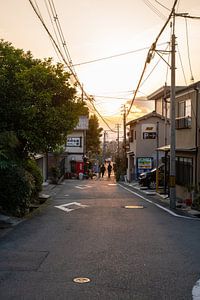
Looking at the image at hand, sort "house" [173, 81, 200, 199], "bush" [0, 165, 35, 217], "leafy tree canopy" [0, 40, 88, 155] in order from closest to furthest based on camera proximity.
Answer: "bush" [0, 165, 35, 217] < "leafy tree canopy" [0, 40, 88, 155] < "house" [173, 81, 200, 199]

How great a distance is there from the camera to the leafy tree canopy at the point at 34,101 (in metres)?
16.9

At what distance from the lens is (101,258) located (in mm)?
9031

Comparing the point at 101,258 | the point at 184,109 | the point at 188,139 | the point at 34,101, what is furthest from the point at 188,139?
the point at 101,258

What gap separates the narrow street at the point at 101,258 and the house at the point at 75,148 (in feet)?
134

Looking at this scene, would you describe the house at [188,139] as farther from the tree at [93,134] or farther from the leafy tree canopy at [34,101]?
the tree at [93,134]

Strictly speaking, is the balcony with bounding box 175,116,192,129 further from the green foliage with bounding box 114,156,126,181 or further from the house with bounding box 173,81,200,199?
the green foliage with bounding box 114,156,126,181

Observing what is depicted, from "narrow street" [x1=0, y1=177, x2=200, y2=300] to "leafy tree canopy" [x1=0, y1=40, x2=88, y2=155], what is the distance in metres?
3.84

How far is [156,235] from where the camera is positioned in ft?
39.6

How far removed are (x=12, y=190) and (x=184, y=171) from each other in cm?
1199

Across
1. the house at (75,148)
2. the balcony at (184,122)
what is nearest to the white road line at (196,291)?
the balcony at (184,122)

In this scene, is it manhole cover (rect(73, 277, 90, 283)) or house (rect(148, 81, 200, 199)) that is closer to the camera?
manhole cover (rect(73, 277, 90, 283))

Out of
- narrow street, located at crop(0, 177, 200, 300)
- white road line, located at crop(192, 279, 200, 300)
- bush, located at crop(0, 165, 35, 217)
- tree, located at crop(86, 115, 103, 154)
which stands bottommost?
white road line, located at crop(192, 279, 200, 300)

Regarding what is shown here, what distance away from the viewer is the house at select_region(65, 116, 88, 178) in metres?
56.7

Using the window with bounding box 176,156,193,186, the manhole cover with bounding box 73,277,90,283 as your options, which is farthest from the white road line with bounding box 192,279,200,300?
the window with bounding box 176,156,193,186
